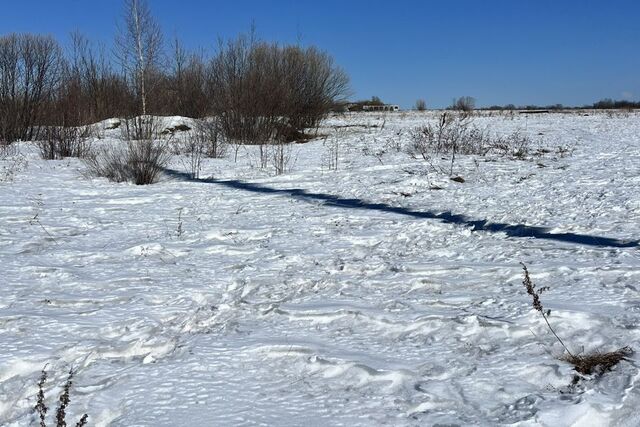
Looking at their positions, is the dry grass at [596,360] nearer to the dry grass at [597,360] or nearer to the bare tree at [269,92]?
the dry grass at [597,360]

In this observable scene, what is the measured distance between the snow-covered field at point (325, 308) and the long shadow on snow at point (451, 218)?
4 centimetres

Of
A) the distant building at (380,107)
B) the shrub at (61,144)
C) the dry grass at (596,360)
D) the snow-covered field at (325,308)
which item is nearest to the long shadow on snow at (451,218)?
the snow-covered field at (325,308)

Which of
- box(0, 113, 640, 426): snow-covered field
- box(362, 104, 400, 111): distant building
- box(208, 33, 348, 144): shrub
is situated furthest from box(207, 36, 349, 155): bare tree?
box(362, 104, 400, 111): distant building

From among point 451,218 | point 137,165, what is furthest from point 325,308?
point 137,165

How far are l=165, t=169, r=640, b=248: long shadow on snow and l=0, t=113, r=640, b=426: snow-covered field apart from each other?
4 centimetres

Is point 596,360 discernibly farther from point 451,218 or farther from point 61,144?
point 61,144

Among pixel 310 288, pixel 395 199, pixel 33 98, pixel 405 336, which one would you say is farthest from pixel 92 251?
pixel 33 98

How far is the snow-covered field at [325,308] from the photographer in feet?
7.17

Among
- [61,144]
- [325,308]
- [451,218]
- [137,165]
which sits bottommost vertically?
[325,308]

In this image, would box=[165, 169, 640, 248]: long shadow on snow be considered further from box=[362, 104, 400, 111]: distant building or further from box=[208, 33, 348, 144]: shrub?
box=[362, 104, 400, 111]: distant building

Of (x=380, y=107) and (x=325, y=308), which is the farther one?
(x=380, y=107)

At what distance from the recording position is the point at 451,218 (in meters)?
5.79

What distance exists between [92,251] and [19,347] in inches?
83.3

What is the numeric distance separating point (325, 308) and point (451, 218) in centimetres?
289
